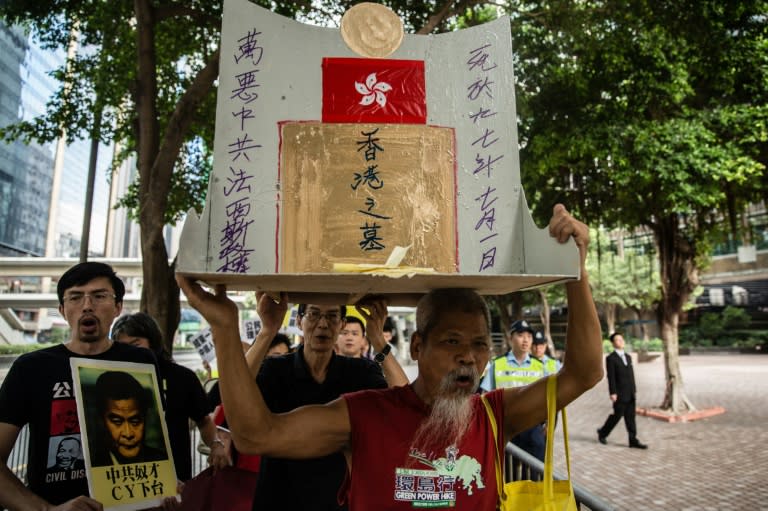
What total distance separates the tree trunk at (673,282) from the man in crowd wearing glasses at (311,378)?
11.2m

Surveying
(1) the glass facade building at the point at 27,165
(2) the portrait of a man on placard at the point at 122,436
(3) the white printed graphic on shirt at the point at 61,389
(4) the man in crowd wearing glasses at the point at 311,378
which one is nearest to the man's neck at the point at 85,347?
(3) the white printed graphic on shirt at the point at 61,389

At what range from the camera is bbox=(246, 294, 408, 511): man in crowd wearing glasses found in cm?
220

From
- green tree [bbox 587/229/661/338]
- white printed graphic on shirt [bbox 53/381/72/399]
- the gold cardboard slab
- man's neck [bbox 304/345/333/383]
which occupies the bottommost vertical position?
white printed graphic on shirt [bbox 53/381/72/399]

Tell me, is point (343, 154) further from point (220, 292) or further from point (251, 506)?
point (251, 506)

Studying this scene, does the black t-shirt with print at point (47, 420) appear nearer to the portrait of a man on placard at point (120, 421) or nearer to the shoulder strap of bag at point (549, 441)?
the portrait of a man on placard at point (120, 421)

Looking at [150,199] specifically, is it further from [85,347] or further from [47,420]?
[47,420]

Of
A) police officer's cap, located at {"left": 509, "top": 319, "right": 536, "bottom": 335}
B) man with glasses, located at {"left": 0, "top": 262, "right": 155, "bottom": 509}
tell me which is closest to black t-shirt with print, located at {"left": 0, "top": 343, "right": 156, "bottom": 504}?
man with glasses, located at {"left": 0, "top": 262, "right": 155, "bottom": 509}

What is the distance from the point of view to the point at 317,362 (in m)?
2.71

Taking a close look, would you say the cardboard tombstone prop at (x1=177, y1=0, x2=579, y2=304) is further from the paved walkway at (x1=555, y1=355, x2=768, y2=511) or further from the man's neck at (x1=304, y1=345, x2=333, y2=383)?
the paved walkway at (x1=555, y1=355, x2=768, y2=511)

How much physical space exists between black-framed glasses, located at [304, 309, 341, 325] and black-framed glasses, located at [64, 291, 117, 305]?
0.94 meters

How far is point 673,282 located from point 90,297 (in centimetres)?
1257

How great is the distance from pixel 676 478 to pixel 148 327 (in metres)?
7.41

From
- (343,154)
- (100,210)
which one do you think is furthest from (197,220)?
(100,210)

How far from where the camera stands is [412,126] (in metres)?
1.66
